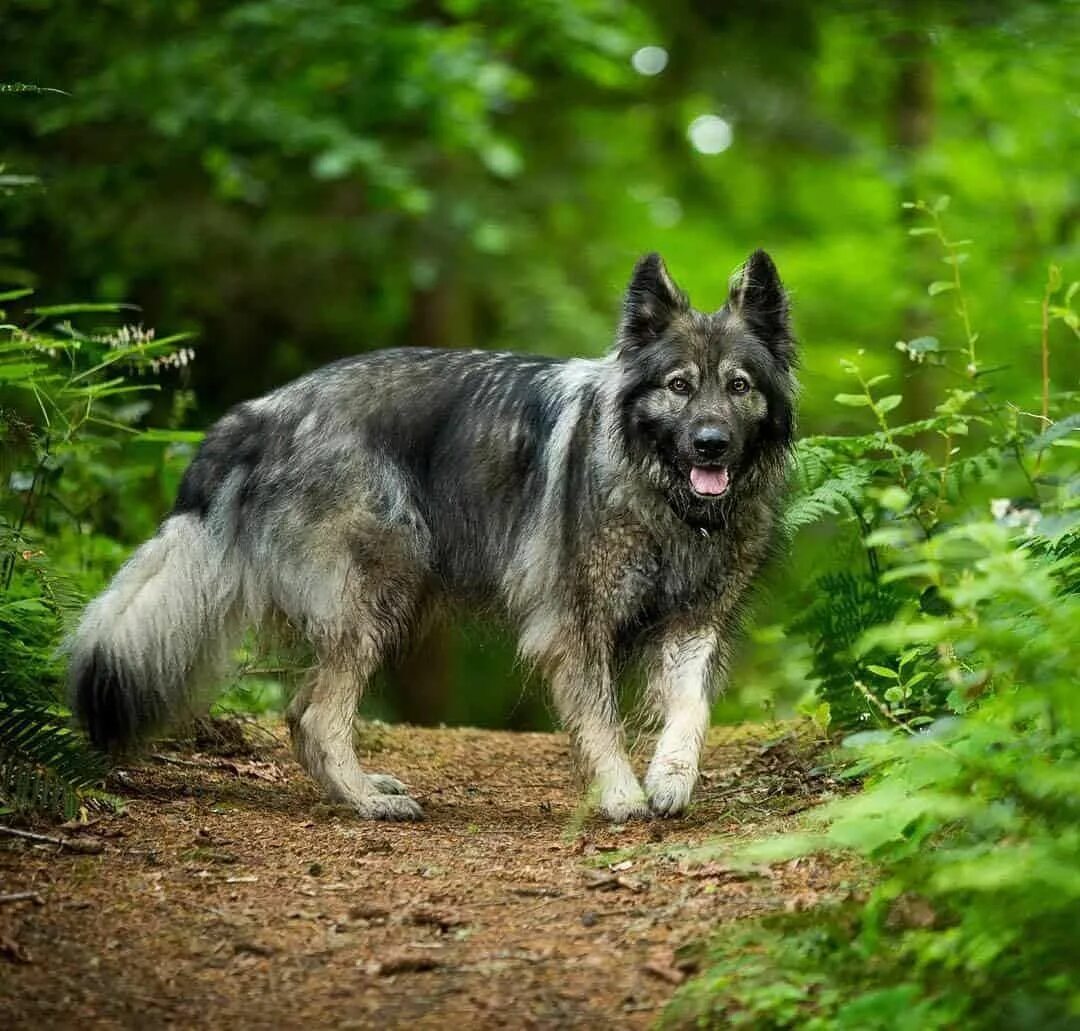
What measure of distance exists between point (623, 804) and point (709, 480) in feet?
4.18

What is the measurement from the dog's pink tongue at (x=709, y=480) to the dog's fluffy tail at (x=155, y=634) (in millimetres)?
1922

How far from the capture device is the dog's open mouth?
560 centimetres

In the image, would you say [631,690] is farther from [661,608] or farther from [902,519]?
[902,519]

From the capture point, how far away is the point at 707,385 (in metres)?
5.72

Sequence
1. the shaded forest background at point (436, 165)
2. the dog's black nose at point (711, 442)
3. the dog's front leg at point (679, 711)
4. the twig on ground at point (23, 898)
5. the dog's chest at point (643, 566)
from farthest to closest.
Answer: the shaded forest background at point (436, 165) < the dog's chest at point (643, 566) < the dog's black nose at point (711, 442) < the dog's front leg at point (679, 711) < the twig on ground at point (23, 898)

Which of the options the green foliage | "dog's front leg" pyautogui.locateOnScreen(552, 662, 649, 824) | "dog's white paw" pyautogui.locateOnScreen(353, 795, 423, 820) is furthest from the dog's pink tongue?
the green foliage

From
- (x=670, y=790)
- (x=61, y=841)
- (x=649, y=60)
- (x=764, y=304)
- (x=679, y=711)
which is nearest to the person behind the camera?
(x=61, y=841)

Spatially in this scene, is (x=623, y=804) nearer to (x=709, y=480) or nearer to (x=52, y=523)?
(x=709, y=480)

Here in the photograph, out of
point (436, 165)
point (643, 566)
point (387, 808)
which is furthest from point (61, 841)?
point (436, 165)

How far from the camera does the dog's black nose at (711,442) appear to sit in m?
5.55

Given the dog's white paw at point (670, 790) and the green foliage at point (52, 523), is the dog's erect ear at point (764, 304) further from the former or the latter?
the green foliage at point (52, 523)

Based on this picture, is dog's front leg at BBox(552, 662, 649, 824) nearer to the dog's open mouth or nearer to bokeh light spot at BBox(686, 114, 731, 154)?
the dog's open mouth

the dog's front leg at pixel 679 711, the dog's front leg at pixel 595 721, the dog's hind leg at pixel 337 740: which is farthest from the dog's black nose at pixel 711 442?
the dog's hind leg at pixel 337 740

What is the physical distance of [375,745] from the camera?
23.1 feet
